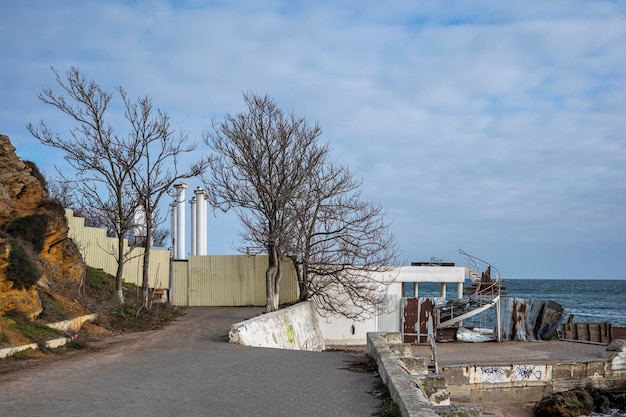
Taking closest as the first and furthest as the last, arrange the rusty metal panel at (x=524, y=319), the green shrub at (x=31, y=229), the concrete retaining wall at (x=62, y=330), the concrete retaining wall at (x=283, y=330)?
the concrete retaining wall at (x=62, y=330) → the concrete retaining wall at (x=283, y=330) → the green shrub at (x=31, y=229) → the rusty metal panel at (x=524, y=319)

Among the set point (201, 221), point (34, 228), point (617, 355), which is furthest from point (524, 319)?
point (34, 228)

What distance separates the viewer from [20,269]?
51.0 ft

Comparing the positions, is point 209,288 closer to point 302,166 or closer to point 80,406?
point 302,166

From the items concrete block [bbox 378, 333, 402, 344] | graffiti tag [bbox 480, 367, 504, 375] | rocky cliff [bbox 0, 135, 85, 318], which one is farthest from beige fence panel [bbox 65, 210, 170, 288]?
concrete block [bbox 378, 333, 402, 344]

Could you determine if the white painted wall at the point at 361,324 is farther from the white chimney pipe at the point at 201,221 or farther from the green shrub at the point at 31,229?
the green shrub at the point at 31,229

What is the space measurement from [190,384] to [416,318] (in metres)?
17.9

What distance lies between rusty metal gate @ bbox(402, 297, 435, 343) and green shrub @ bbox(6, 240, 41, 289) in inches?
631

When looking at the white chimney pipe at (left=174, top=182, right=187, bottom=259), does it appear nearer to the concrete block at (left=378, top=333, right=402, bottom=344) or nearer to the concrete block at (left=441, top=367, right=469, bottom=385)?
the concrete block at (left=441, top=367, right=469, bottom=385)

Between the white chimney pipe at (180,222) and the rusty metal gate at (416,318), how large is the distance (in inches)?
691

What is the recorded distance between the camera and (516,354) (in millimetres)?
26062

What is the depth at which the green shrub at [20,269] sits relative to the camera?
606 inches

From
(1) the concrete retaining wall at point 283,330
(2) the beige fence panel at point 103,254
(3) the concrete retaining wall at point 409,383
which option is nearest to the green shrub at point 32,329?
(1) the concrete retaining wall at point 283,330

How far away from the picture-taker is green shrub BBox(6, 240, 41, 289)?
1540cm

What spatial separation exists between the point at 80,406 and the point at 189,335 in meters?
10.3
